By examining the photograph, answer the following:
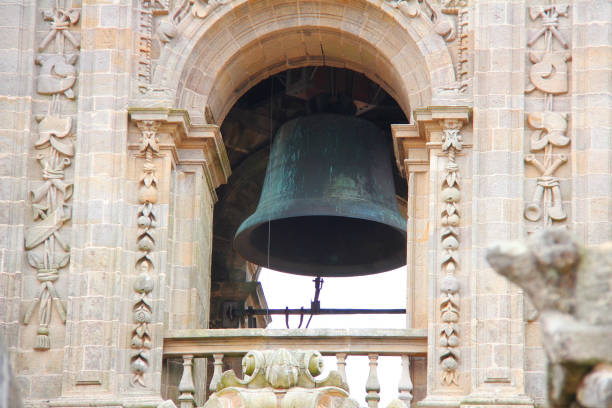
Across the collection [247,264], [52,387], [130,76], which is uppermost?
[130,76]

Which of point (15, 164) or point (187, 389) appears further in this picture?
point (15, 164)

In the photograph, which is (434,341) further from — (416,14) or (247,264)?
(247,264)

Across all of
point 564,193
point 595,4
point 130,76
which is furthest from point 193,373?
point 595,4

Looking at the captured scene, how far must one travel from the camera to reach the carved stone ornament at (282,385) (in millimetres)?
13766

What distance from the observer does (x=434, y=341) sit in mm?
15062

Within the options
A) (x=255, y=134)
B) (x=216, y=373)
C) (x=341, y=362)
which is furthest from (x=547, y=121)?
(x=255, y=134)

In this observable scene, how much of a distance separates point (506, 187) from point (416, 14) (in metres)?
2.10

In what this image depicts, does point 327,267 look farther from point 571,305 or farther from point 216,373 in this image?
point 571,305

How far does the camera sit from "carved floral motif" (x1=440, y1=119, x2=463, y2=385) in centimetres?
1495

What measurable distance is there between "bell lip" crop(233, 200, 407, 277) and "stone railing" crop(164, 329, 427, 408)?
189cm

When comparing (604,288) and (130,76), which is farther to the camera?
(130,76)

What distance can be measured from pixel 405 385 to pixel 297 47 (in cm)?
405

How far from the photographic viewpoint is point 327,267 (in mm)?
18297

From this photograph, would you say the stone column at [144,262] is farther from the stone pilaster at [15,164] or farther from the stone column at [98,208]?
the stone pilaster at [15,164]
